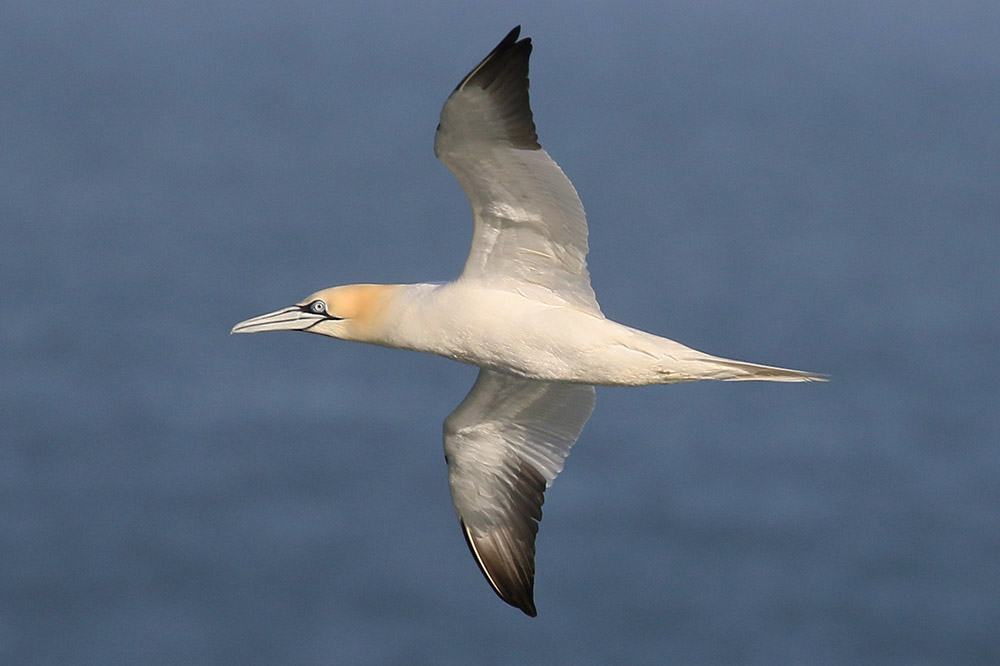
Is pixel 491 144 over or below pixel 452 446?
over

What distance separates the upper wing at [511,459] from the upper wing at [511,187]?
115 centimetres

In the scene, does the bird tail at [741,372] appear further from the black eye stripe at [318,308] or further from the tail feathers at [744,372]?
the black eye stripe at [318,308]

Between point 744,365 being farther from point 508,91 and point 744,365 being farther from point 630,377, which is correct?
point 508,91

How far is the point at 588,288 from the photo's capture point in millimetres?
7961

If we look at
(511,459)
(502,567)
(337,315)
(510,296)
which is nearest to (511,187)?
(510,296)

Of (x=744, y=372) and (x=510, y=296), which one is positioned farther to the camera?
(x=510, y=296)

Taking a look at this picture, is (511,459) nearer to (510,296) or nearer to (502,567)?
(502,567)

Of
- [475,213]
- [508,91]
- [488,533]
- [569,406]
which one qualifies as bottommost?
[488,533]

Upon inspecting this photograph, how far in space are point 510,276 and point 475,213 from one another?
0.39 metres

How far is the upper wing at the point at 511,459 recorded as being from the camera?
886cm

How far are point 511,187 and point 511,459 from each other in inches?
79.8

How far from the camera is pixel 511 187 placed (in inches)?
296

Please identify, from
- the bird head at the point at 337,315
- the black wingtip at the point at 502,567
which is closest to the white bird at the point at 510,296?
the bird head at the point at 337,315

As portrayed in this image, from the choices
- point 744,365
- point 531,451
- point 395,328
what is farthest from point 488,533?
point 744,365
